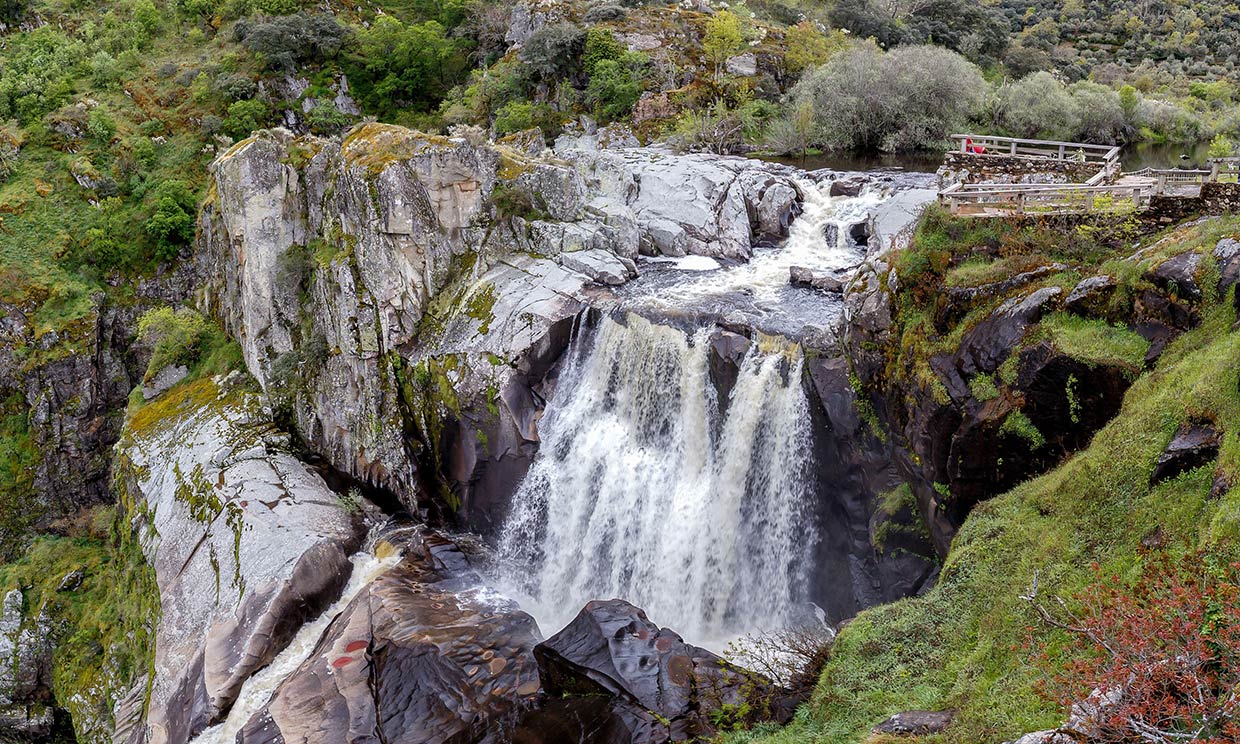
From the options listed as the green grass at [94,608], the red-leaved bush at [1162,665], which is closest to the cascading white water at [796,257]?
the red-leaved bush at [1162,665]

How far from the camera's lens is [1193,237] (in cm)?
1324

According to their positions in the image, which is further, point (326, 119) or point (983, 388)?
point (326, 119)

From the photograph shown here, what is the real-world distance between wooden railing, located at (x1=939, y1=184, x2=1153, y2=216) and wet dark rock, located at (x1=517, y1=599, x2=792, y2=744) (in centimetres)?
1140

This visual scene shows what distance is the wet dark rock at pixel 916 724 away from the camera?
361 inches

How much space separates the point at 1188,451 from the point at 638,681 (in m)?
9.22

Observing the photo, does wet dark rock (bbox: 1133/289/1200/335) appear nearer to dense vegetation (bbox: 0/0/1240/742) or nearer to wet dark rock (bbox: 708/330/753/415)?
dense vegetation (bbox: 0/0/1240/742)

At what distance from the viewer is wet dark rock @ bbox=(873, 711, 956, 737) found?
918 centimetres

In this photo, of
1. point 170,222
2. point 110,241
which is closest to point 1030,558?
point 170,222

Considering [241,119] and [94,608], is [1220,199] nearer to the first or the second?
[94,608]

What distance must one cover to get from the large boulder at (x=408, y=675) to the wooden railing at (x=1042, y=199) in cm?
1419

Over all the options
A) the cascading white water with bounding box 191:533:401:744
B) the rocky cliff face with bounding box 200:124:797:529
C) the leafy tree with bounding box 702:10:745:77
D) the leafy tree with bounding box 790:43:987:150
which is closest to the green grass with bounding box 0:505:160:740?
the cascading white water with bounding box 191:533:401:744

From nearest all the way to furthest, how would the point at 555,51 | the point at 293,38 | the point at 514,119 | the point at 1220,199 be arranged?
the point at 1220,199 < the point at 514,119 < the point at 555,51 < the point at 293,38

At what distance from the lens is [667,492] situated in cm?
1920

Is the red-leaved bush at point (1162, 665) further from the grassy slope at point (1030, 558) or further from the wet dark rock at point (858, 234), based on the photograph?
the wet dark rock at point (858, 234)
